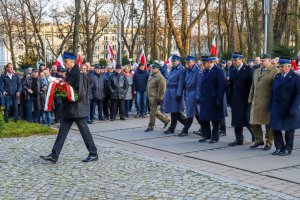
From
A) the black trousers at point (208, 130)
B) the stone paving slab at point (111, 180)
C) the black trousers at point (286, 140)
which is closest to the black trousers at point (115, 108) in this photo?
the black trousers at point (208, 130)

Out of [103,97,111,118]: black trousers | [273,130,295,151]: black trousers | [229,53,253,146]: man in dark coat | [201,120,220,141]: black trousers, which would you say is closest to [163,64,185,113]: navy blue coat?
[201,120,220,141]: black trousers

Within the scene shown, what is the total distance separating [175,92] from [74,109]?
4169 mm

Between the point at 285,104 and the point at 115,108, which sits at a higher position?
the point at 285,104

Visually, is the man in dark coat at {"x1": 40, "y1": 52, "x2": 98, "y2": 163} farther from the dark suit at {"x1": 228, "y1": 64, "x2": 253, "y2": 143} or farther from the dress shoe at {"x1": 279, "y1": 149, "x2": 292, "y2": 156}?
the dress shoe at {"x1": 279, "y1": 149, "x2": 292, "y2": 156}

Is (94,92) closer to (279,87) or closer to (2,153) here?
(2,153)

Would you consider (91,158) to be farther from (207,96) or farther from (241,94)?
(241,94)

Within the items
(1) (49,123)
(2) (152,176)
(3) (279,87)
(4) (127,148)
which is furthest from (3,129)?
(3) (279,87)

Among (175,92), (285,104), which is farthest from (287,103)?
(175,92)

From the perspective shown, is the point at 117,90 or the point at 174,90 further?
the point at 117,90

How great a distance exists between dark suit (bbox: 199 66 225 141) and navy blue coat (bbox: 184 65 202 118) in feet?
2.72

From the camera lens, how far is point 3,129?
13.0 m

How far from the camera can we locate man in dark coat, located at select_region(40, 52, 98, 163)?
8984 millimetres

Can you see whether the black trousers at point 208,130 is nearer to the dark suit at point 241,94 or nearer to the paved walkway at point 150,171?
the paved walkway at point 150,171

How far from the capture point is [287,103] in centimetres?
945
